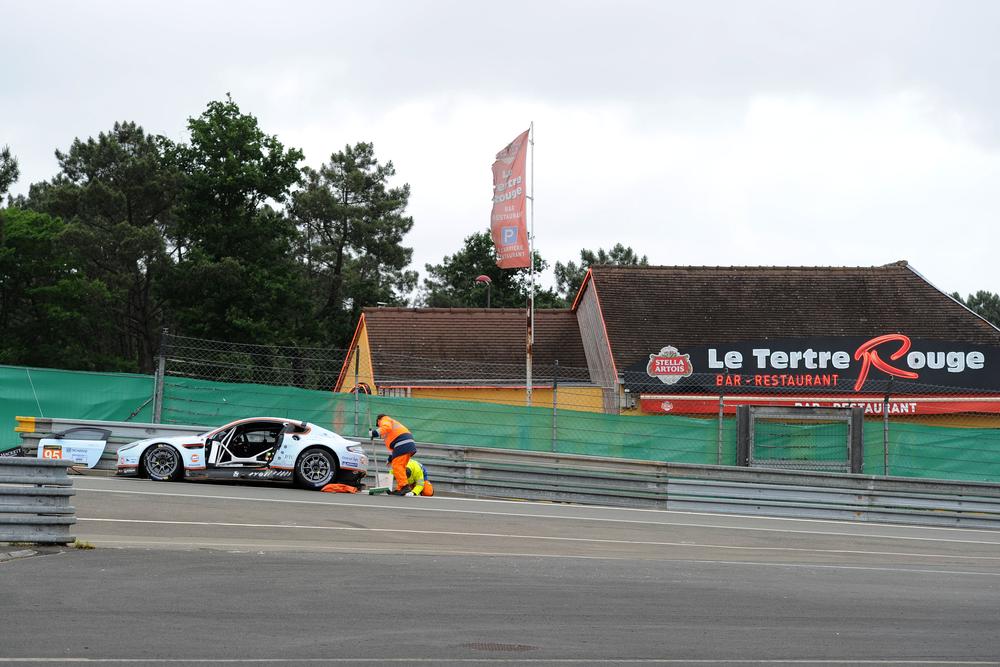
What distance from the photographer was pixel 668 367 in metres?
30.4

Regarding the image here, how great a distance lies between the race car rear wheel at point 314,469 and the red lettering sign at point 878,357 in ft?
56.8

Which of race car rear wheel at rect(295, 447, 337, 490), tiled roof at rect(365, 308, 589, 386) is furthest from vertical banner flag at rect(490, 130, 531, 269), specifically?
race car rear wheel at rect(295, 447, 337, 490)

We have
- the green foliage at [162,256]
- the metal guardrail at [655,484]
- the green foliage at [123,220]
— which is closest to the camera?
the metal guardrail at [655,484]

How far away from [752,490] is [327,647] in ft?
46.1

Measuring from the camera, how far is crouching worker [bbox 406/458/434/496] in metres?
18.8

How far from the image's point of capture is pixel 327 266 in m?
71.7

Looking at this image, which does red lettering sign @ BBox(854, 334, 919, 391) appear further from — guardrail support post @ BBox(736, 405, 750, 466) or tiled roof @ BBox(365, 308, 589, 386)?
guardrail support post @ BBox(736, 405, 750, 466)

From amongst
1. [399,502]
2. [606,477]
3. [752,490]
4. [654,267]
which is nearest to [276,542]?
[399,502]

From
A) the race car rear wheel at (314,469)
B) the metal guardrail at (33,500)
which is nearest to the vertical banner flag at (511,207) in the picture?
the race car rear wheel at (314,469)

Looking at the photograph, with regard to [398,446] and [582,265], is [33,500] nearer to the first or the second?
[398,446]

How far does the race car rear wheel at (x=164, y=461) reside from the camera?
61.4ft

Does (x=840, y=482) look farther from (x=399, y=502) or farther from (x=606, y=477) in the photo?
(x=399, y=502)

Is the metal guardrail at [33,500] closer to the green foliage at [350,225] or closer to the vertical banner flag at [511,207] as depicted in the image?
the vertical banner flag at [511,207]

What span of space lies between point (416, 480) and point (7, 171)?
49140 mm
